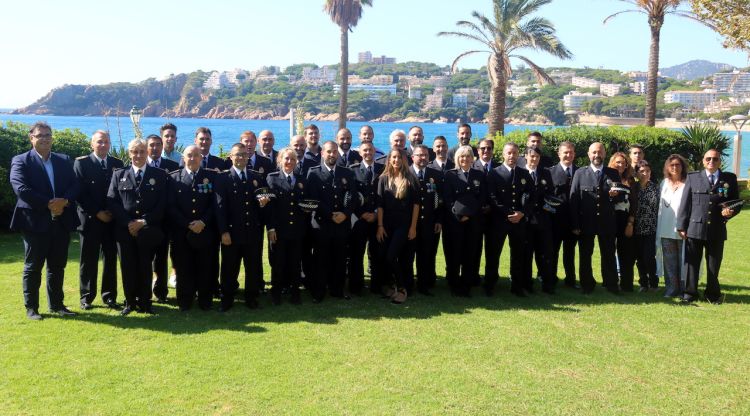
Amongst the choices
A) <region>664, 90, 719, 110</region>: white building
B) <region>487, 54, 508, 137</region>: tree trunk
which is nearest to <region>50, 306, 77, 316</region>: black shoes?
<region>487, 54, 508, 137</region>: tree trunk

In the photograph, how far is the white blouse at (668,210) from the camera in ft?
25.5

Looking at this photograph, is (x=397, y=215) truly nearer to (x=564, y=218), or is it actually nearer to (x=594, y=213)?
(x=564, y=218)

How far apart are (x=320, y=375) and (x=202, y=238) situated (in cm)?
246

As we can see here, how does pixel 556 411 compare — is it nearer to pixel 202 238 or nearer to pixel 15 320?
pixel 202 238

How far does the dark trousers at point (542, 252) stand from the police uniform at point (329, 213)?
2.26m

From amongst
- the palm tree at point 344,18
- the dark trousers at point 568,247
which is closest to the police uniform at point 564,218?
the dark trousers at point 568,247

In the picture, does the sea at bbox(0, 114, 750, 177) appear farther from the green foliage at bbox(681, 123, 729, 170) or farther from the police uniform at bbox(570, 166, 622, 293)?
the police uniform at bbox(570, 166, 622, 293)

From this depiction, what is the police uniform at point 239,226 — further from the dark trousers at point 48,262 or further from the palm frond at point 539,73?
the palm frond at point 539,73

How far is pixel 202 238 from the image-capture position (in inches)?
269

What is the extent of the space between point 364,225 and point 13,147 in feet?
26.9

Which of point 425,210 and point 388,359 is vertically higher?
point 425,210

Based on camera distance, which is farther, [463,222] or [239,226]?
[463,222]

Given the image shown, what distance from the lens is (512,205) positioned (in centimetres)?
767

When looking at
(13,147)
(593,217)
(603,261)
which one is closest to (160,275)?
(593,217)
